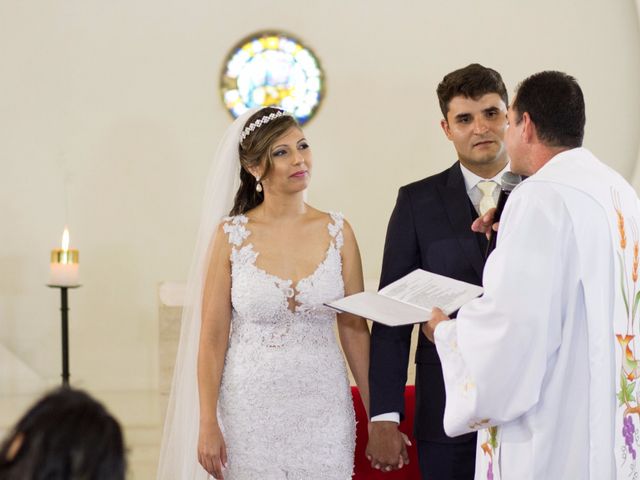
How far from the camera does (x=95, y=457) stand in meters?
1.55

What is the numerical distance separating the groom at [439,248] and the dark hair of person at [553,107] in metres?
0.68

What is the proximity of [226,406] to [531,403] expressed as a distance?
1343 mm

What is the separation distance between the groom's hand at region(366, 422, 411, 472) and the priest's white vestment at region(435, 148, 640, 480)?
69 cm

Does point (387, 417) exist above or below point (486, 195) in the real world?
below

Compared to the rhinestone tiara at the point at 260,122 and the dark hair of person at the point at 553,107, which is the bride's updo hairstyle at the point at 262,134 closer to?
the rhinestone tiara at the point at 260,122

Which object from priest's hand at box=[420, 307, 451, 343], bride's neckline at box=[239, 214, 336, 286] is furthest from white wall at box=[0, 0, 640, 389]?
priest's hand at box=[420, 307, 451, 343]

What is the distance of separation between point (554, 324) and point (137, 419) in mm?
4918

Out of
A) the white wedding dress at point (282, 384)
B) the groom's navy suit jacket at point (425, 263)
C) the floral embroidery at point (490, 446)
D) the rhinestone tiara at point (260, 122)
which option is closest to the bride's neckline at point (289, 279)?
the white wedding dress at point (282, 384)

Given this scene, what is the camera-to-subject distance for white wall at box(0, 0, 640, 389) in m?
7.84

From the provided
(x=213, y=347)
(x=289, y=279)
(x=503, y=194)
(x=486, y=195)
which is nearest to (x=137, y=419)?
(x=213, y=347)

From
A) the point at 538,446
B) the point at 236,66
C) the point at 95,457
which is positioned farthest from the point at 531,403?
the point at 236,66

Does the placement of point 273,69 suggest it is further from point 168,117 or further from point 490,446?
point 490,446

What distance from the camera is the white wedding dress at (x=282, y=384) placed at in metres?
3.73

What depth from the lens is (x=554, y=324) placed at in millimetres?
2875
